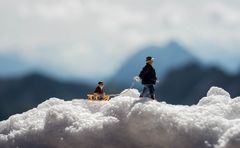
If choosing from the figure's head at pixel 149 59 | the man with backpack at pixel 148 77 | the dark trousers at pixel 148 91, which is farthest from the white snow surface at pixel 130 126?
the figure's head at pixel 149 59

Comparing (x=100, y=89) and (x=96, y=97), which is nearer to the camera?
(x=96, y=97)

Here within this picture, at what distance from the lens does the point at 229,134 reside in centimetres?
1185

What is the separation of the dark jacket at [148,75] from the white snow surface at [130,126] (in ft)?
3.43

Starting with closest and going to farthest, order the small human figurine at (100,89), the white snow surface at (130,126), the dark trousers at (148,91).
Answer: the white snow surface at (130,126)
the dark trousers at (148,91)
the small human figurine at (100,89)

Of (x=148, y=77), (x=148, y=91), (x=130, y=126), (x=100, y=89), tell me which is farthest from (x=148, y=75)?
(x=100, y=89)

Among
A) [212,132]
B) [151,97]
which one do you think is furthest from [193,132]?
[151,97]

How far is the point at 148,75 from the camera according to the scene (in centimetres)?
1434

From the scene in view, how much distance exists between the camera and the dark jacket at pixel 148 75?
46.9 feet

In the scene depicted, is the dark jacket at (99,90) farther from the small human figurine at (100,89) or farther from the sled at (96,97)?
the sled at (96,97)

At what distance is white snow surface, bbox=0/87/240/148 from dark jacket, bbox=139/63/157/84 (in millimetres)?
1045

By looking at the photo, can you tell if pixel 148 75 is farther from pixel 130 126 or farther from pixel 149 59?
pixel 130 126

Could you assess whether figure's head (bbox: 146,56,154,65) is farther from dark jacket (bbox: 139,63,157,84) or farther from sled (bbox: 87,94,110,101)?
sled (bbox: 87,94,110,101)

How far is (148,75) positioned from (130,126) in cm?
196

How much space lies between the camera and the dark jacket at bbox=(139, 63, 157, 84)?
563 inches
